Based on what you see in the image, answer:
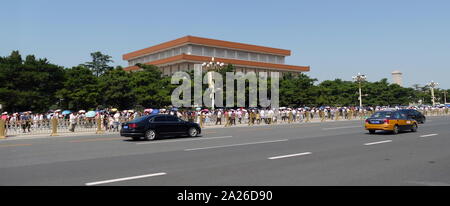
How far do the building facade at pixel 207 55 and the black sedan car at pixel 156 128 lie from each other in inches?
1909

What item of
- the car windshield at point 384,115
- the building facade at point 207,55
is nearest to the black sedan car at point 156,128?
the car windshield at point 384,115

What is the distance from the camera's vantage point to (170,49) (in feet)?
252

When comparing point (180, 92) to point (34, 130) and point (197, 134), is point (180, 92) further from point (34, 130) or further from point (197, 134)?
point (197, 134)

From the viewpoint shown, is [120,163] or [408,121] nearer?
[120,163]

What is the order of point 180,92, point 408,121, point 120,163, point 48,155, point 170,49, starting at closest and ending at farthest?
point 120,163 < point 48,155 < point 408,121 < point 180,92 < point 170,49

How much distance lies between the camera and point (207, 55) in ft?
244

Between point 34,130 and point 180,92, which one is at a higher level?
point 180,92

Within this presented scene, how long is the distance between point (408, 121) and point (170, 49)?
6339cm

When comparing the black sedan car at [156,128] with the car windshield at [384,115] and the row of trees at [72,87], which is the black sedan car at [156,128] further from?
the row of trees at [72,87]

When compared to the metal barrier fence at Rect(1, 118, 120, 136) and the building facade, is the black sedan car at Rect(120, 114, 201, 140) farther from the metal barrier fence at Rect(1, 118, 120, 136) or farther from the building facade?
the building facade

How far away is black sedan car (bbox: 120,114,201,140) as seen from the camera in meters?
16.7
